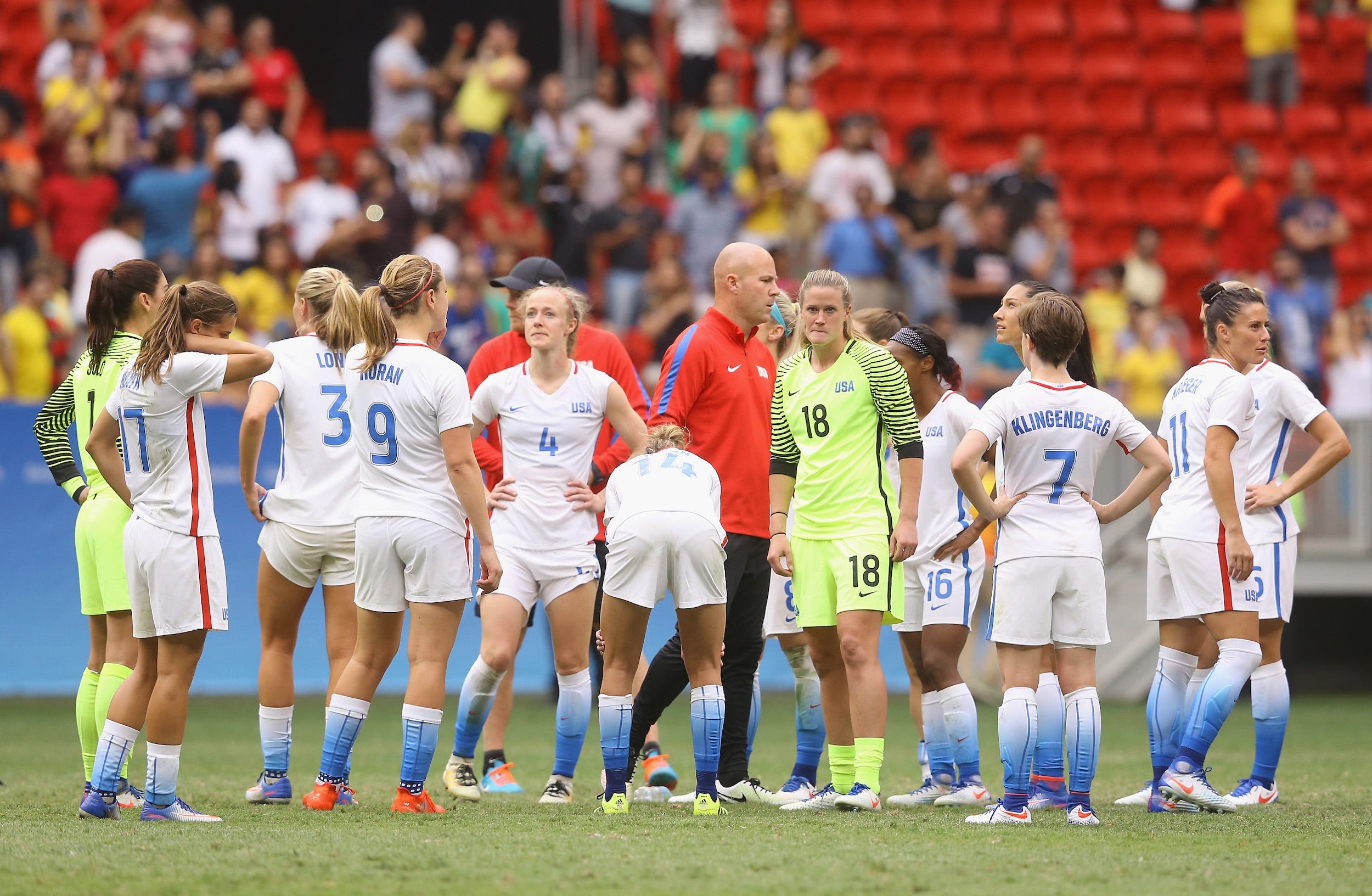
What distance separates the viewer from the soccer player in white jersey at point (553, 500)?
696cm

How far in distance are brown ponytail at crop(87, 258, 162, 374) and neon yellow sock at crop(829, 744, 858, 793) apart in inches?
138

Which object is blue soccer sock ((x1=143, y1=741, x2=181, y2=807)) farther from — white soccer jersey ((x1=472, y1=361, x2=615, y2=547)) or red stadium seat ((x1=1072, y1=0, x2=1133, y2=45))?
red stadium seat ((x1=1072, y1=0, x2=1133, y2=45))

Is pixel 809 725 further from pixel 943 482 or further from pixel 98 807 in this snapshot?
pixel 98 807

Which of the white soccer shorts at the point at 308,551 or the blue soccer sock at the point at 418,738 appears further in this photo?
the white soccer shorts at the point at 308,551

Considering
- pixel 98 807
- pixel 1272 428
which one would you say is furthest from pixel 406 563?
pixel 1272 428

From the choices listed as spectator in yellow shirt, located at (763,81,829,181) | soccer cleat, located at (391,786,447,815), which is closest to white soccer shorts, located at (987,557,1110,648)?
soccer cleat, located at (391,786,447,815)

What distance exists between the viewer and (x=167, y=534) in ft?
20.4

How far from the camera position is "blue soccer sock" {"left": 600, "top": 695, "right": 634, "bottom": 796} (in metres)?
6.54

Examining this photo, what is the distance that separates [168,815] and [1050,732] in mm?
3545

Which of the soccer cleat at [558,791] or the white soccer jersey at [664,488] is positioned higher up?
the white soccer jersey at [664,488]

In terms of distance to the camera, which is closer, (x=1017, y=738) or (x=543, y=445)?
(x=1017, y=738)

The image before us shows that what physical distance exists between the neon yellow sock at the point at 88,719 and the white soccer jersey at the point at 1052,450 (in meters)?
4.03

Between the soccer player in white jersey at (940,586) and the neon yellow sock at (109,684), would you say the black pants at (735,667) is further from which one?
the neon yellow sock at (109,684)

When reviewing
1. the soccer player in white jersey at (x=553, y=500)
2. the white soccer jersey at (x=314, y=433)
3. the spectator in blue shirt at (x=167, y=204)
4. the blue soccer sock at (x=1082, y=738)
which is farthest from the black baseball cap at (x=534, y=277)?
the spectator in blue shirt at (x=167, y=204)
